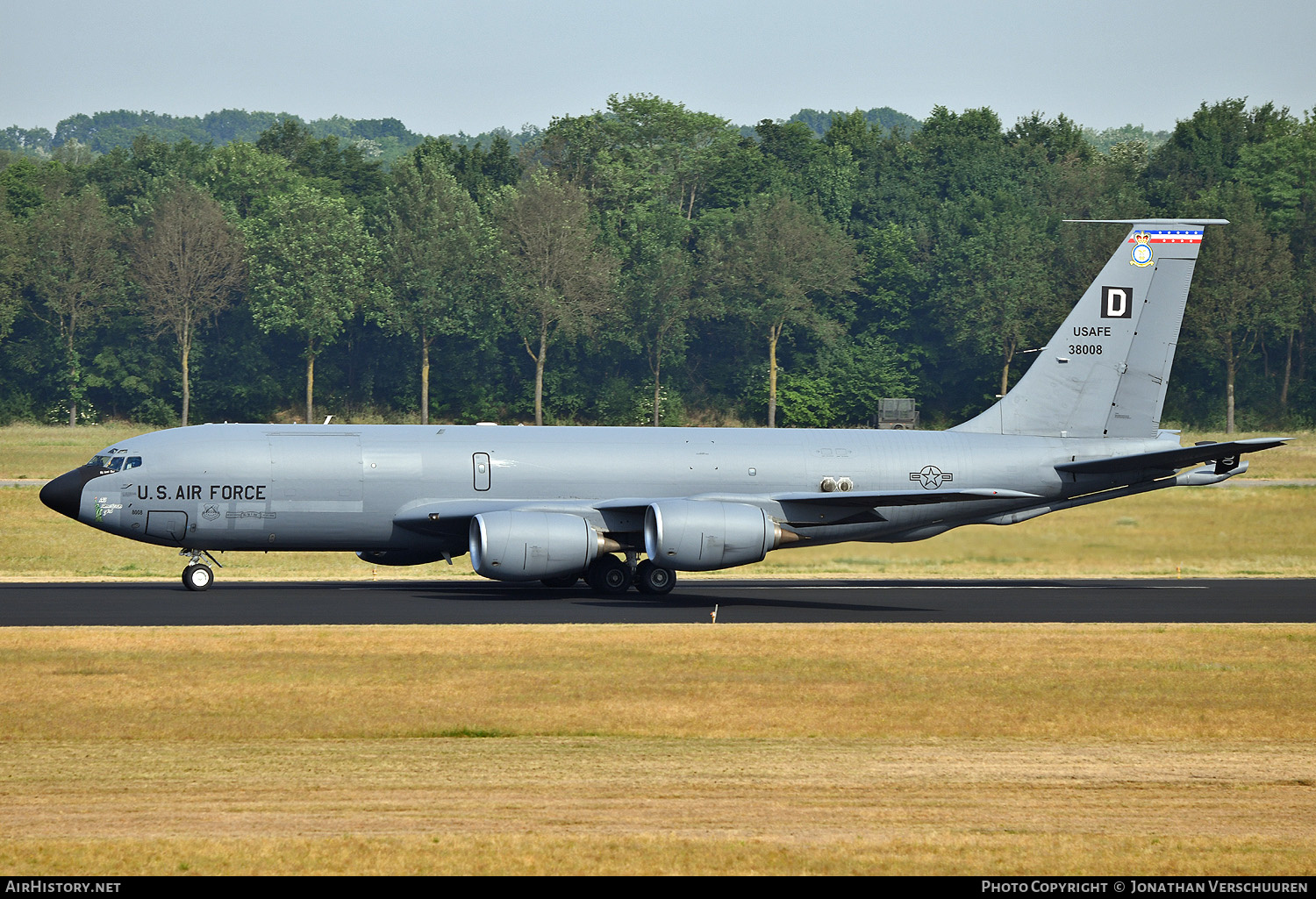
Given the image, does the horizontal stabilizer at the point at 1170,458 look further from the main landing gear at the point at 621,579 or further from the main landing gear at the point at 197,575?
the main landing gear at the point at 197,575

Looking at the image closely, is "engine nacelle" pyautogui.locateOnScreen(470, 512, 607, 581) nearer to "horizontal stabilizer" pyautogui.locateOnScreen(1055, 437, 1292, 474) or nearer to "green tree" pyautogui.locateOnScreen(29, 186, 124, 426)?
"horizontal stabilizer" pyautogui.locateOnScreen(1055, 437, 1292, 474)

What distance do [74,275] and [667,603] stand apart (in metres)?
84.3

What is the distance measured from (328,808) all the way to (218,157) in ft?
392

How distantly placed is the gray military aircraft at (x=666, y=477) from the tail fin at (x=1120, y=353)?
0.05 metres

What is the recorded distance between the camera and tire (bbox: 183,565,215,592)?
3572cm

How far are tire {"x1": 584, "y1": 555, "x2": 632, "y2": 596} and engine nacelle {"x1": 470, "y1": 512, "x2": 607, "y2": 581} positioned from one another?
1509mm

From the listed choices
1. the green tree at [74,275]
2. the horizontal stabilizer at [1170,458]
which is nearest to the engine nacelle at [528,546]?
the horizontal stabilizer at [1170,458]

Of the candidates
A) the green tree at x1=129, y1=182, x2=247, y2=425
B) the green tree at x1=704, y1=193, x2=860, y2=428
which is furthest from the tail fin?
the green tree at x1=129, y1=182, x2=247, y2=425

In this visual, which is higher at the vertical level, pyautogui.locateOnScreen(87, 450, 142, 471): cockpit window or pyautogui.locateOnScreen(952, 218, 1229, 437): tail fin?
pyautogui.locateOnScreen(952, 218, 1229, 437): tail fin

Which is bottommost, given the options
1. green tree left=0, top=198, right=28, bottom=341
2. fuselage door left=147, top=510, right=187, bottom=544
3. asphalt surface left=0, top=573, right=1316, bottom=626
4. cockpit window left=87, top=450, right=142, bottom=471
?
asphalt surface left=0, top=573, right=1316, bottom=626

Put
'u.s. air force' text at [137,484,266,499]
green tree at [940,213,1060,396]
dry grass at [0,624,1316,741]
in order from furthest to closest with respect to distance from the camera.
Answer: green tree at [940,213,1060,396]
'u.s. air force' text at [137,484,266,499]
dry grass at [0,624,1316,741]

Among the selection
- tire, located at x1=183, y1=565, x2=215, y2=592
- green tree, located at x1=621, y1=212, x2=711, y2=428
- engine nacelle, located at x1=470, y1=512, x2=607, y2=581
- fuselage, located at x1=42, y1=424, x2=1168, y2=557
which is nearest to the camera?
engine nacelle, located at x1=470, y1=512, x2=607, y2=581

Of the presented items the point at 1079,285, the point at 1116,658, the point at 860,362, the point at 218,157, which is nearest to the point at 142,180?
the point at 218,157

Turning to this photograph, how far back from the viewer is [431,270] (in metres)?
106
